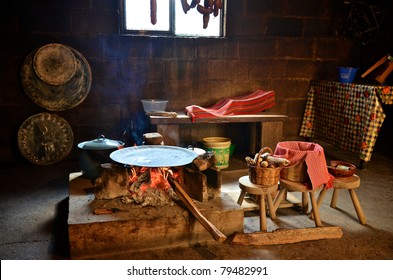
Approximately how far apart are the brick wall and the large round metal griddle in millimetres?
2355

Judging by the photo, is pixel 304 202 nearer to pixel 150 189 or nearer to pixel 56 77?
pixel 150 189

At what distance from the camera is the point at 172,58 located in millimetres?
6145

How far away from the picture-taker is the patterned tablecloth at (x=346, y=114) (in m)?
5.39

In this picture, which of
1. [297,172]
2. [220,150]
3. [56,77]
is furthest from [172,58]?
[297,172]

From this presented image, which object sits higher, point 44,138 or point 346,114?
point 346,114

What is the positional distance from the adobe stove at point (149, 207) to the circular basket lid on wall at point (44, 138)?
7.17 ft

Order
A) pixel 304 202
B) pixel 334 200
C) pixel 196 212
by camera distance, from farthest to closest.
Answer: pixel 334 200
pixel 304 202
pixel 196 212

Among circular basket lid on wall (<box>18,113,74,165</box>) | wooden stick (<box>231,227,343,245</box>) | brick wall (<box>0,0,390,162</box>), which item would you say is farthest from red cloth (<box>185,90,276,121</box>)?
wooden stick (<box>231,227,343,245</box>)

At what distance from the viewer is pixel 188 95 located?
634 centimetres

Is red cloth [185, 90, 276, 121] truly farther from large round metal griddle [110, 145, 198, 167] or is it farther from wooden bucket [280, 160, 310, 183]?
wooden bucket [280, 160, 310, 183]

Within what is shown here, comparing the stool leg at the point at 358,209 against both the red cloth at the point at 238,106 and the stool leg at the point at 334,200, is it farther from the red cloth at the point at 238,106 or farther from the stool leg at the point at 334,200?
the red cloth at the point at 238,106

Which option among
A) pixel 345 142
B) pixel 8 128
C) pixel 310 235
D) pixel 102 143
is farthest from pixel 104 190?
pixel 345 142

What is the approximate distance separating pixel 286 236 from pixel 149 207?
1.27 m
